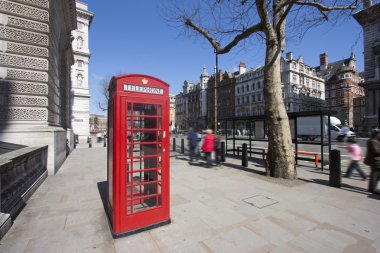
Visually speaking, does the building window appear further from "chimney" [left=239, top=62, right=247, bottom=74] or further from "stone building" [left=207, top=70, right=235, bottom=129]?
"chimney" [left=239, top=62, right=247, bottom=74]

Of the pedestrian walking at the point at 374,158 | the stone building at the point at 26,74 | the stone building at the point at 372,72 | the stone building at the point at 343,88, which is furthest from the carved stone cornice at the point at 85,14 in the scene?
the stone building at the point at 343,88

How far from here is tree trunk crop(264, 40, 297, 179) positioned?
23.9 ft

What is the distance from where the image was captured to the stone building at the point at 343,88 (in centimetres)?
6034

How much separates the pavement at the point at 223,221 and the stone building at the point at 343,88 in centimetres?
6419

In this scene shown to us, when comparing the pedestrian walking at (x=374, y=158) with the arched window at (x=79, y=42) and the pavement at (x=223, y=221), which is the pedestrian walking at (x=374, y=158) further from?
the arched window at (x=79, y=42)

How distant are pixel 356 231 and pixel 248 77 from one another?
6021 cm

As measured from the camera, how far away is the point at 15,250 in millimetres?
3092

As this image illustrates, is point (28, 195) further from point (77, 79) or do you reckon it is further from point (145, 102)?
point (77, 79)

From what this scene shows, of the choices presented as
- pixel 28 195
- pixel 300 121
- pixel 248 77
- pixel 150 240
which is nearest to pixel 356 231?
pixel 150 240

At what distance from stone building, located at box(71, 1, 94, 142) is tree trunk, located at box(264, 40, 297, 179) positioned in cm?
2957

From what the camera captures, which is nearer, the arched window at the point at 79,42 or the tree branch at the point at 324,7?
the tree branch at the point at 324,7

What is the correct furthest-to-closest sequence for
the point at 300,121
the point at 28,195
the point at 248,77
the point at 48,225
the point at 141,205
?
the point at 248,77, the point at 300,121, the point at 28,195, the point at 141,205, the point at 48,225

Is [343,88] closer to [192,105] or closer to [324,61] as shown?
[324,61]

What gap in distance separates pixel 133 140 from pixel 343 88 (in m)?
73.9
